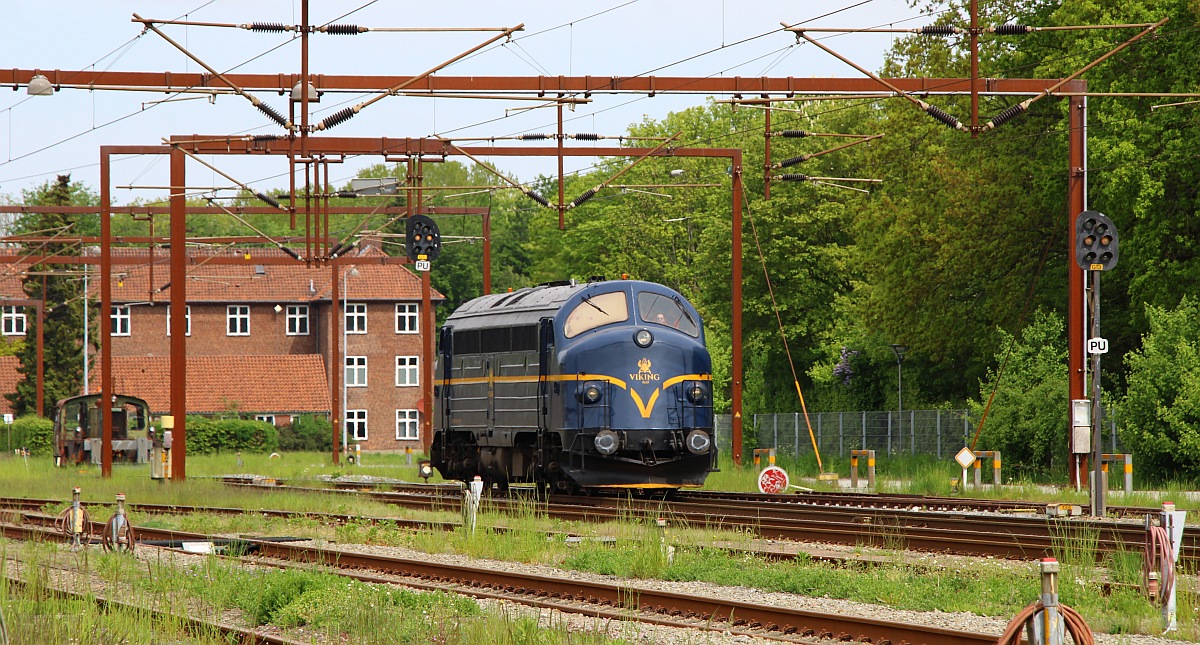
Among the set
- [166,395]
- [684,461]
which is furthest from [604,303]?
[166,395]

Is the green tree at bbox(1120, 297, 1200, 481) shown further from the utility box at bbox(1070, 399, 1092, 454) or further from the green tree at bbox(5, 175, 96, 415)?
the green tree at bbox(5, 175, 96, 415)

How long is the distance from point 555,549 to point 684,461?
7.19 meters

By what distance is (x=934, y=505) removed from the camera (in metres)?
25.7

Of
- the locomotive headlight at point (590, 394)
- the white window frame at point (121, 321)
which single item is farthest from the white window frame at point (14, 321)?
the locomotive headlight at point (590, 394)

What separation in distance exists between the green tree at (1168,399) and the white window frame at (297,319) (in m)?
58.1

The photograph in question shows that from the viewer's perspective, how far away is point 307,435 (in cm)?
7438

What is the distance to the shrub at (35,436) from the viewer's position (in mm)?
62469

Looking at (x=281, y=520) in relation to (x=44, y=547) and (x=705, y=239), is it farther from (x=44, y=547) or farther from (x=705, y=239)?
(x=705, y=239)

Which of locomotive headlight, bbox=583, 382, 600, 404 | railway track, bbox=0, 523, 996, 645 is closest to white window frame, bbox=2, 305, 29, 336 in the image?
locomotive headlight, bbox=583, 382, 600, 404

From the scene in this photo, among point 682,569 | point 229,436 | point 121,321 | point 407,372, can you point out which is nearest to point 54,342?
point 229,436

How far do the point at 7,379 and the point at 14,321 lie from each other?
8618 mm

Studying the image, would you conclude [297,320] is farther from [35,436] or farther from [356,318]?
[35,436]

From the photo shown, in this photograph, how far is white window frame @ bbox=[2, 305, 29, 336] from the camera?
8688 centimetres

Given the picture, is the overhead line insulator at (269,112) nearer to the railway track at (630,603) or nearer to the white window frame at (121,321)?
the railway track at (630,603)
